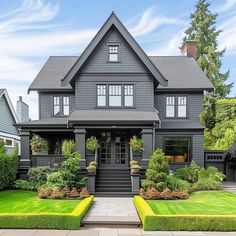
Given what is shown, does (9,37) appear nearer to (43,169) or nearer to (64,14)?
(64,14)

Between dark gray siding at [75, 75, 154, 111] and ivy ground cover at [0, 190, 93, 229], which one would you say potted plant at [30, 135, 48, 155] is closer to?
dark gray siding at [75, 75, 154, 111]

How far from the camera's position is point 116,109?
68.7ft

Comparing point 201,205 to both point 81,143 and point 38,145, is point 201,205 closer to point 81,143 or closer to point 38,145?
point 81,143

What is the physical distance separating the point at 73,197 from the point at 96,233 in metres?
6.30

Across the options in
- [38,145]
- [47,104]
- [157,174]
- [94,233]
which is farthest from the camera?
[47,104]

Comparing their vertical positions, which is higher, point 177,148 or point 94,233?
point 177,148

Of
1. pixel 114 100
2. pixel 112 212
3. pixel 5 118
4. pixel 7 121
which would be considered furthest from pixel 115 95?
pixel 7 121

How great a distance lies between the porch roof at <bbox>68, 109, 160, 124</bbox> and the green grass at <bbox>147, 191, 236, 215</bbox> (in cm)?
509

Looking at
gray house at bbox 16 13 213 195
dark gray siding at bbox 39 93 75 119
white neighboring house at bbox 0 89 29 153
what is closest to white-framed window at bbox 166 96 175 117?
gray house at bbox 16 13 213 195

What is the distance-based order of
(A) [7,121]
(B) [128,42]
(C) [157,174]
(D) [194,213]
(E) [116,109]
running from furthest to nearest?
(A) [7,121] < (E) [116,109] < (B) [128,42] < (C) [157,174] < (D) [194,213]

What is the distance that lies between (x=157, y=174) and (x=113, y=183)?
3.25 m

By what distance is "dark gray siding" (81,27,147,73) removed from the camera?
824 inches

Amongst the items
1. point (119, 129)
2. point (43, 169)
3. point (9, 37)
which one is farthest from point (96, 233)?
point (9, 37)

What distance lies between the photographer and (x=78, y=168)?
17.2 meters
